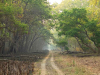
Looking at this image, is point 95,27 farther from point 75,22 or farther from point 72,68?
point 72,68

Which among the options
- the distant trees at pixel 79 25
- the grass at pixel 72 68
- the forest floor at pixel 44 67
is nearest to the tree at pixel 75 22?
the distant trees at pixel 79 25

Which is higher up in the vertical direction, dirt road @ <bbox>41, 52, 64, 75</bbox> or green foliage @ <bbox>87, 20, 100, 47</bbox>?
green foliage @ <bbox>87, 20, 100, 47</bbox>

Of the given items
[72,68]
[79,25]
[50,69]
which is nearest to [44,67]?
[50,69]

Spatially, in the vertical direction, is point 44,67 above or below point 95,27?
below

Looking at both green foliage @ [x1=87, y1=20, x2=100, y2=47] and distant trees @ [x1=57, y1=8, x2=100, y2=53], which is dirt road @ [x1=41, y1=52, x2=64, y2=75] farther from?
green foliage @ [x1=87, y1=20, x2=100, y2=47]

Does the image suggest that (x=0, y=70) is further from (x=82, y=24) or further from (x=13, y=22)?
(x=82, y=24)

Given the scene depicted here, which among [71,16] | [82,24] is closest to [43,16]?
[71,16]

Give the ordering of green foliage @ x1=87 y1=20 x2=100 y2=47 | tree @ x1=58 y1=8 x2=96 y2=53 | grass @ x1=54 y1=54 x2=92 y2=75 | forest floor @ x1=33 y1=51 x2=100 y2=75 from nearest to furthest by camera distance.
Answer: grass @ x1=54 y1=54 x2=92 y2=75 < forest floor @ x1=33 y1=51 x2=100 y2=75 < green foliage @ x1=87 y1=20 x2=100 y2=47 < tree @ x1=58 y1=8 x2=96 y2=53

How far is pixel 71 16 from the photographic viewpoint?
82.2 feet

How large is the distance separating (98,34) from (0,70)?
68.3 ft

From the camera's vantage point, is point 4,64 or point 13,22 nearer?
point 4,64

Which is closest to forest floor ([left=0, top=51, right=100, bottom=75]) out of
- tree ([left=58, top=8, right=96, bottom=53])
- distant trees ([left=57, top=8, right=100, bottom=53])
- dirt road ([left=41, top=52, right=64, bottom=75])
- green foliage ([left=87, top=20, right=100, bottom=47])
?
dirt road ([left=41, top=52, right=64, bottom=75])

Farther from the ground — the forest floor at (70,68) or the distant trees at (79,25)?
the distant trees at (79,25)

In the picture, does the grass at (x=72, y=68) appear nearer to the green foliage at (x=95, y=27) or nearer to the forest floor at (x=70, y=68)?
the forest floor at (x=70, y=68)
